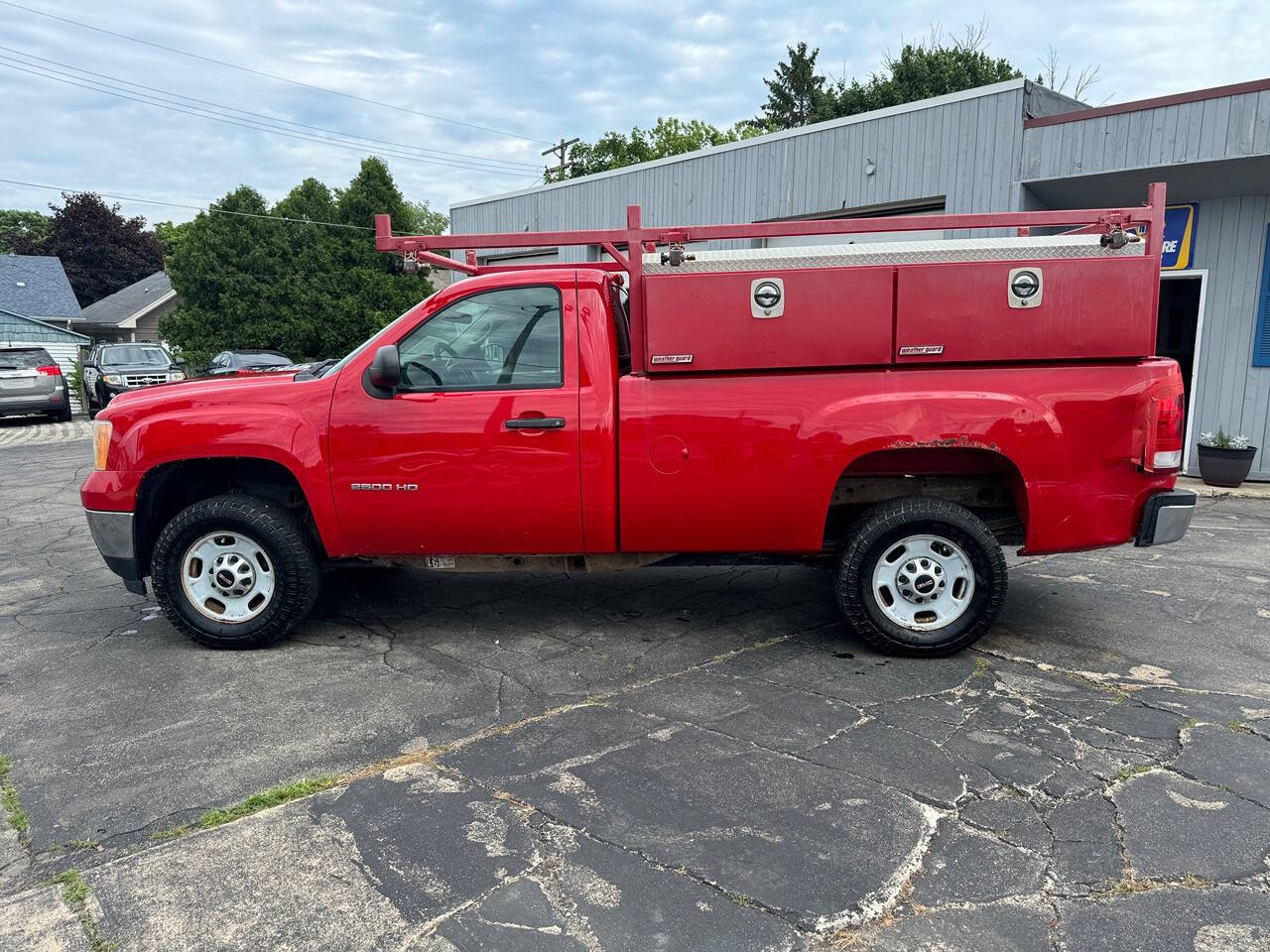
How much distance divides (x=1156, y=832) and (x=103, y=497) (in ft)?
16.9

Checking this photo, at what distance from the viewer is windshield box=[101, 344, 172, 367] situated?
21.9 meters

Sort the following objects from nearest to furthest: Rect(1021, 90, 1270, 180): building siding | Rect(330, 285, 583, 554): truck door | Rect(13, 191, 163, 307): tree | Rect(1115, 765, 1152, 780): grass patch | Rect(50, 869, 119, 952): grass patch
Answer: Rect(50, 869, 119, 952): grass patch, Rect(1115, 765, 1152, 780): grass patch, Rect(330, 285, 583, 554): truck door, Rect(1021, 90, 1270, 180): building siding, Rect(13, 191, 163, 307): tree

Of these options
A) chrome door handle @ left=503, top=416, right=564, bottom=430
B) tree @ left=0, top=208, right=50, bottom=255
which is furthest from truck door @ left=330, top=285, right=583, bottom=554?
tree @ left=0, top=208, right=50, bottom=255

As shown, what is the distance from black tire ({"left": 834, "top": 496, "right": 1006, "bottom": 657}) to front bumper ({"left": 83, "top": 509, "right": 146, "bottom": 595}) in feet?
12.7

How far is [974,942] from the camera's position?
2.43m

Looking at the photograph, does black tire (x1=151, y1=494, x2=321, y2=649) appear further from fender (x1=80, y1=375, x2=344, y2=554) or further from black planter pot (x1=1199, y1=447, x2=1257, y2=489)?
black planter pot (x1=1199, y1=447, x2=1257, y2=489)

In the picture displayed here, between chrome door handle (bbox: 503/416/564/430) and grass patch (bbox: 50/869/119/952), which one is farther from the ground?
chrome door handle (bbox: 503/416/564/430)

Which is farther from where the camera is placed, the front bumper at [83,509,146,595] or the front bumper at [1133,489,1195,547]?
the front bumper at [83,509,146,595]

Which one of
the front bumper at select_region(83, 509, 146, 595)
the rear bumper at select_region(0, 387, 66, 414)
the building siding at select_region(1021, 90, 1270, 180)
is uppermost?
the building siding at select_region(1021, 90, 1270, 180)

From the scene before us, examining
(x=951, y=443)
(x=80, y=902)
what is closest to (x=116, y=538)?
(x=80, y=902)

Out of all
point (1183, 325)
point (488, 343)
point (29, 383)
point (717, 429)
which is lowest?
point (29, 383)

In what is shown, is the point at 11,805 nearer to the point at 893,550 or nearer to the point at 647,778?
the point at 647,778

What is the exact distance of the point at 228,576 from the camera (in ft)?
15.8

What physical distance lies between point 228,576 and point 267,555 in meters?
0.25
